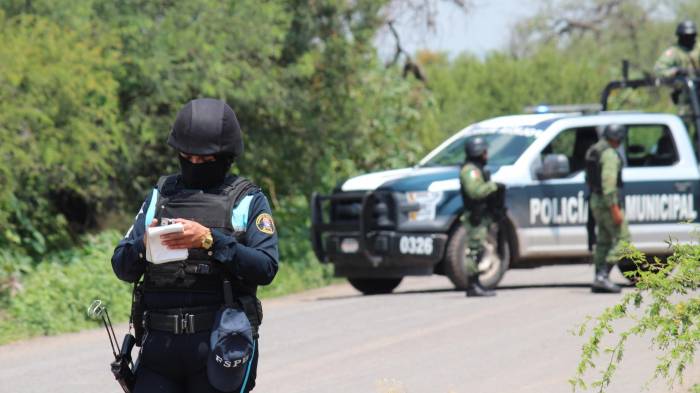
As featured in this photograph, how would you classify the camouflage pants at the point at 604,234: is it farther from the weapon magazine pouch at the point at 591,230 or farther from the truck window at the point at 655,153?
the truck window at the point at 655,153

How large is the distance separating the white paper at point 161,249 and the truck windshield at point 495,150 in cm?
1067

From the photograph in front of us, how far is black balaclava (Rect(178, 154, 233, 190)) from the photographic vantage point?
524 centimetres

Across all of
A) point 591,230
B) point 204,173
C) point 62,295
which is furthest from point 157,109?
point 204,173

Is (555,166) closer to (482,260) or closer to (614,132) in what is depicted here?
(614,132)

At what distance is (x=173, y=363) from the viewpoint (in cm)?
511

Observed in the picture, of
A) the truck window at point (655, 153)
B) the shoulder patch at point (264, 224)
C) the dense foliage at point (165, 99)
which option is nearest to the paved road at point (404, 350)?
the truck window at point (655, 153)

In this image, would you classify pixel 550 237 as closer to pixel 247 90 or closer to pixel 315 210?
pixel 315 210

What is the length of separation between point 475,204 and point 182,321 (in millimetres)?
9413

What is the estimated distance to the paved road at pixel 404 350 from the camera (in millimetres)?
9383

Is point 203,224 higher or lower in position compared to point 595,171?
higher

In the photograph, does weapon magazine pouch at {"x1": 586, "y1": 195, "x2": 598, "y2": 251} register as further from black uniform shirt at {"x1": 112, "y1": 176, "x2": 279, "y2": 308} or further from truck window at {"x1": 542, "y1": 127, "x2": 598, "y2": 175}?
black uniform shirt at {"x1": 112, "y1": 176, "x2": 279, "y2": 308}

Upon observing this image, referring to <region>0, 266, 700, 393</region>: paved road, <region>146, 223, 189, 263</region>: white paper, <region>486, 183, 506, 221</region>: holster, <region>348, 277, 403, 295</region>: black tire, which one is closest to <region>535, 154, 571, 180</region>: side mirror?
<region>486, 183, 506, 221</region>: holster

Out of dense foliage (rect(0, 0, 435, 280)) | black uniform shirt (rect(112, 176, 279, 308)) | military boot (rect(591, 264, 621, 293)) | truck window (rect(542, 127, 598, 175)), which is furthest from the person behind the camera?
truck window (rect(542, 127, 598, 175))

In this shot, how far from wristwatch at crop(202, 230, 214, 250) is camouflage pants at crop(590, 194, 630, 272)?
9.87 m
